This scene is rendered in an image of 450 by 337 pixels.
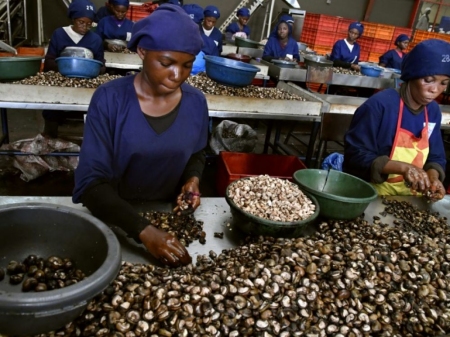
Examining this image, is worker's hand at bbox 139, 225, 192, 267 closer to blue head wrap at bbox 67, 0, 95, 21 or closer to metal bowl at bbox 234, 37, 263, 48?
blue head wrap at bbox 67, 0, 95, 21

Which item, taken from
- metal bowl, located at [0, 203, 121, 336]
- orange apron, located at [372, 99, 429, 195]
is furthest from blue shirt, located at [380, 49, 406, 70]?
metal bowl, located at [0, 203, 121, 336]

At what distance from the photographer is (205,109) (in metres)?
2.20

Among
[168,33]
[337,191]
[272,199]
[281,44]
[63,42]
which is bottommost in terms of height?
→ [337,191]

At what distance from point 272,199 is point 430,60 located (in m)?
1.44

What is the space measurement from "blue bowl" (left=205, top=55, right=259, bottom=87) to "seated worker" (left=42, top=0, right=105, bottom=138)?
1.54 m

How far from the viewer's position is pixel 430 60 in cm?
240

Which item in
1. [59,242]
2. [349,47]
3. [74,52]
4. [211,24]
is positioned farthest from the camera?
[349,47]

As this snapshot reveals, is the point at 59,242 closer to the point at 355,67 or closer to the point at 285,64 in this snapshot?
the point at 285,64

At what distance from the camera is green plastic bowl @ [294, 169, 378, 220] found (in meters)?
1.96

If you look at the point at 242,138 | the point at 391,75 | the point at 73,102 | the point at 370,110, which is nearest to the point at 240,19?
the point at 391,75

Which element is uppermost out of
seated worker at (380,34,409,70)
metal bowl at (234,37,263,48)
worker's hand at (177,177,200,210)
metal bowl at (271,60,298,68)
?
seated worker at (380,34,409,70)

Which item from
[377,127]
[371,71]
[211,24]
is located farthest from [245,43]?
[377,127]

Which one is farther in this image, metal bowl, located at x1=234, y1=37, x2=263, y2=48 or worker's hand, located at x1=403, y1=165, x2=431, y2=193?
metal bowl, located at x1=234, y1=37, x2=263, y2=48

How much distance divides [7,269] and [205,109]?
132cm
